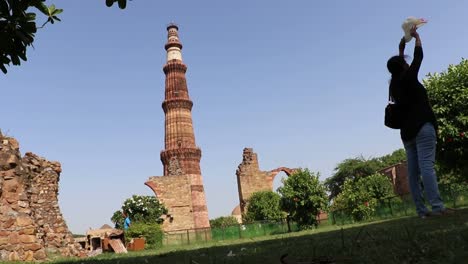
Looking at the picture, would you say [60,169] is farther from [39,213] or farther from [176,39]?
[176,39]

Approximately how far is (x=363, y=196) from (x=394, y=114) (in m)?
15.3

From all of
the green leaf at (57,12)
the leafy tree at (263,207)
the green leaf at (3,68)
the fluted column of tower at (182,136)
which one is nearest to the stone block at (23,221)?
the green leaf at (3,68)

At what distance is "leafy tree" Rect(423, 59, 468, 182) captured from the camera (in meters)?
14.4

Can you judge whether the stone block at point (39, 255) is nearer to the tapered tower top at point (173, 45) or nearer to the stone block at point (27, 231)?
the stone block at point (27, 231)

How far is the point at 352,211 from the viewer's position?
18547mm

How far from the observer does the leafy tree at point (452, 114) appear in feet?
47.2

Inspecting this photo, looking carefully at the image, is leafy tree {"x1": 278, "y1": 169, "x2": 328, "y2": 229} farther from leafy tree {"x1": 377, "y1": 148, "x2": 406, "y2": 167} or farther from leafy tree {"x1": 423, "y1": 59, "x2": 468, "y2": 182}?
leafy tree {"x1": 377, "y1": 148, "x2": 406, "y2": 167}

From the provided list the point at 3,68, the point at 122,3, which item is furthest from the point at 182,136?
the point at 122,3

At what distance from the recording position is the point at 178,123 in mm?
36469

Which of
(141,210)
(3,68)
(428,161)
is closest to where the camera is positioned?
(3,68)

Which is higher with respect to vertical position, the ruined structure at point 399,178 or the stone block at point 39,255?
the ruined structure at point 399,178

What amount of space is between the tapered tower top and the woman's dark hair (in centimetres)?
3591

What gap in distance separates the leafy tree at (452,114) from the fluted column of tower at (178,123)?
924 inches

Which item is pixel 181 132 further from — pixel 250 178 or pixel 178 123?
pixel 250 178
